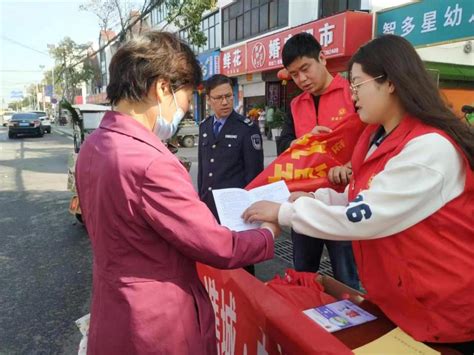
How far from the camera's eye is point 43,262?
425cm

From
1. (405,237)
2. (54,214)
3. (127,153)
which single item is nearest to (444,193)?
(405,237)

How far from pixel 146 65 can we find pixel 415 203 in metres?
0.90

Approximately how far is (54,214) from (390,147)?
233 inches

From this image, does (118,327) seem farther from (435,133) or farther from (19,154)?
(19,154)

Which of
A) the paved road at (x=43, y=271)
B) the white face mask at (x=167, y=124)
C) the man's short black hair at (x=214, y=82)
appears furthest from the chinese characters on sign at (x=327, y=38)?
the white face mask at (x=167, y=124)

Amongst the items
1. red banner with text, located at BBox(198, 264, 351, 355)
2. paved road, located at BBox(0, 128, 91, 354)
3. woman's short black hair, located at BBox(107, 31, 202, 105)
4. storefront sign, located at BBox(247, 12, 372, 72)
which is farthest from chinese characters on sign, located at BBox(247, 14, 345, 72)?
woman's short black hair, located at BBox(107, 31, 202, 105)

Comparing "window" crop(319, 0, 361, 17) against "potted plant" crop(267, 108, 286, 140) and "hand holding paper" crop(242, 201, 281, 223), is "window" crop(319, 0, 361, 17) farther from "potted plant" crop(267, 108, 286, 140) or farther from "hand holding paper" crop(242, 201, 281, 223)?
"hand holding paper" crop(242, 201, 281, 223)

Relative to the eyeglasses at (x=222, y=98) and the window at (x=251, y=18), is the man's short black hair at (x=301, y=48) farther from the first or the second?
the window at (x=251, y=18)

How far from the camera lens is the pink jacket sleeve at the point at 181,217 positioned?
3.57 ft

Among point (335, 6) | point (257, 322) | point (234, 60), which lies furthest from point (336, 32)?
point (257, 322)

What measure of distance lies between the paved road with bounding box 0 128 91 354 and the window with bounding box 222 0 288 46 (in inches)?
398

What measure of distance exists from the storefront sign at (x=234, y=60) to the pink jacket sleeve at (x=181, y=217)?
15.3m

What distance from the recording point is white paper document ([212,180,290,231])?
159cm

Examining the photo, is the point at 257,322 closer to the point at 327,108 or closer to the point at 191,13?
the point at 327,108
